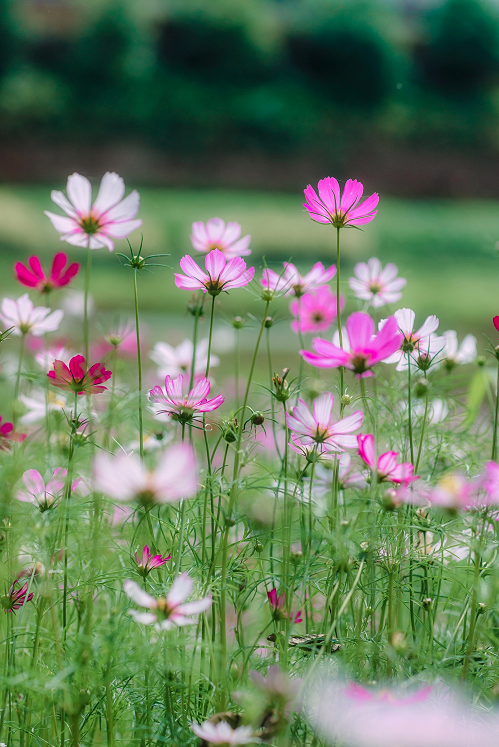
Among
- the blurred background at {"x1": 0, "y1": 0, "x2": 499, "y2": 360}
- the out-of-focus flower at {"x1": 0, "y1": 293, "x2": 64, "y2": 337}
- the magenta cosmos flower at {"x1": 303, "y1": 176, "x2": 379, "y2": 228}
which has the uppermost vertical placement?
the blurred background at {"x1": 0, "y1": 0, "x2": 499, "y2": 360}

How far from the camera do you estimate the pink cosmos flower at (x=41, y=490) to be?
36 cm

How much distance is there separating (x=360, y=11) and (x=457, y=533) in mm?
6685

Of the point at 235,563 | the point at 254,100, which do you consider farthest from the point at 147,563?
the point at 254,100

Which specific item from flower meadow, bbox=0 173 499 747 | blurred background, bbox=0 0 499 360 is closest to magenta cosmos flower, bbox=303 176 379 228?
flower meadow, bbox=0 173 499 747

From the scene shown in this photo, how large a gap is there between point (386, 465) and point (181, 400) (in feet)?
0.37

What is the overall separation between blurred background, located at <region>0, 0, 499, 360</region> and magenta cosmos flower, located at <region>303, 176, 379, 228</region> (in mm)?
4217

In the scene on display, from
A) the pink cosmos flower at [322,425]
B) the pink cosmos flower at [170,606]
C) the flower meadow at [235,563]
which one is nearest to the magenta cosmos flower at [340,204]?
the flower meadow at [235,563]

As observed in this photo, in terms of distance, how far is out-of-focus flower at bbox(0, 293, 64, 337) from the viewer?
416 mm

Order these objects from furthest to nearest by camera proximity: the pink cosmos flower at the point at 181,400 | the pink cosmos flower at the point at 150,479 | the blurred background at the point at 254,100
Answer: the blurred background at the point at 254,100
the pink cosmos flower at the point at 181,400
the pink cosmos flower at the point at 150,479

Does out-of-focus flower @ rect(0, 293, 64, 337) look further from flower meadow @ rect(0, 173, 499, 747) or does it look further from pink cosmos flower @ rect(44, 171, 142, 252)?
pink cosmos flower @ rect(44, 171, 142, 252)

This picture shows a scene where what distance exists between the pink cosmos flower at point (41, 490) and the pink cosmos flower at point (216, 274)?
0.48 ft

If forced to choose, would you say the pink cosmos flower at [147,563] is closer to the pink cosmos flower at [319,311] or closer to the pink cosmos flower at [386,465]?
the pink cosmos flower at [386,465]

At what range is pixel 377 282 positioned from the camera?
0.47m

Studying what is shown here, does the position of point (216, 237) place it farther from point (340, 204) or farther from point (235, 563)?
point (235, 563)
